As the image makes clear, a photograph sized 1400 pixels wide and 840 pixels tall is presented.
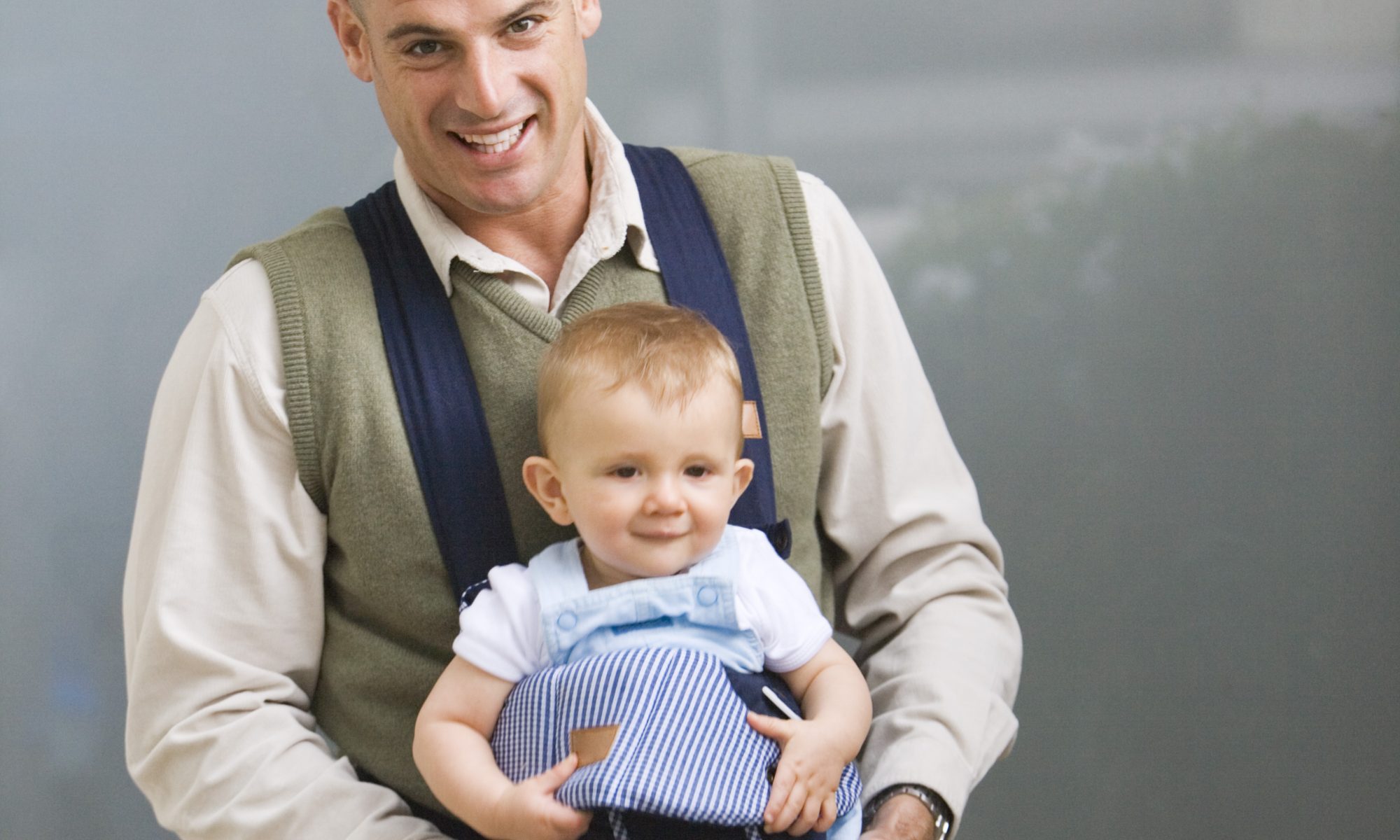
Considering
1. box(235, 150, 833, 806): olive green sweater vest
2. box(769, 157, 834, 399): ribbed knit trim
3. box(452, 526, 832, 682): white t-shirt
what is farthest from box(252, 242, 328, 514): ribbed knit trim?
box(769, 157, 834, 399): ribbed knit trim

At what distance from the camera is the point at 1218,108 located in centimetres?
240

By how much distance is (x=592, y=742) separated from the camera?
4.57ft

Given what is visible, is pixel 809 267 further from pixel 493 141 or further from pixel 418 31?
pixel 418 31

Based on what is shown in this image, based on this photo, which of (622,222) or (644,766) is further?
(622,222)

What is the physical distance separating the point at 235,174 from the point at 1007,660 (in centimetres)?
137

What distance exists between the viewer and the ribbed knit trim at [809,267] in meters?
1.80

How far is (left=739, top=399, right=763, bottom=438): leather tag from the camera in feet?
5.47

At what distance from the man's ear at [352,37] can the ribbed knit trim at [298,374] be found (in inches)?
10.3

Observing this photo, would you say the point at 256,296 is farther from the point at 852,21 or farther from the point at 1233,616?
the point at 1233,616

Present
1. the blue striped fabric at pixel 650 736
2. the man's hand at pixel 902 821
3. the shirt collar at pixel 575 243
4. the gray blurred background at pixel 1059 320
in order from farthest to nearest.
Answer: the gray blurred background at pixel 1059 320 < the shirt collar at pixel 575 243 < the man's hand at pixel 902 821 < the blue striped fabric at pixel 650 736

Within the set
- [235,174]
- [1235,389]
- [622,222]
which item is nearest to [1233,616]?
[1235,389]

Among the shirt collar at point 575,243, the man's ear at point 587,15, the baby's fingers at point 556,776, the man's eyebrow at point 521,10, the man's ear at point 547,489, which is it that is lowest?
the baby's fingers at point 556,776

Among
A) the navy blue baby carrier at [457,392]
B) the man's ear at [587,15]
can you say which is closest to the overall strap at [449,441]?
the navy blue baby carrier at [457,392]

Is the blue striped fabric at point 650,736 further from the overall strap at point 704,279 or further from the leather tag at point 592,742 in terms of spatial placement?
the overall strap at point 704,279
